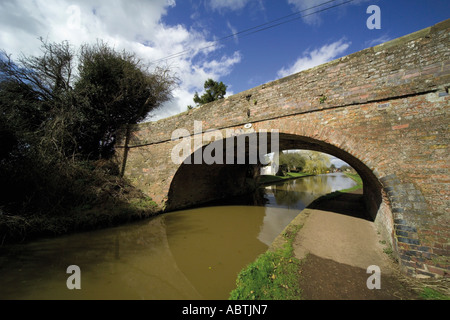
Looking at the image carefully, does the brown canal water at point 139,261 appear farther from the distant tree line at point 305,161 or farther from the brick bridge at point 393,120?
the distant tree line at point 305,161

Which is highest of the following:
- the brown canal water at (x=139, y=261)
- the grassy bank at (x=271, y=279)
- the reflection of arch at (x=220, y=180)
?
the reflection of arch at (x=220, y=180)

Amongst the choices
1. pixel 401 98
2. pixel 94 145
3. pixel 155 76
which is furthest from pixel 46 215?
pixel 401 98

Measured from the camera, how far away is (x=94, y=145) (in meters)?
8.30

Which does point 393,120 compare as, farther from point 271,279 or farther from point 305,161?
point 305,161

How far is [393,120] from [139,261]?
19.8ft

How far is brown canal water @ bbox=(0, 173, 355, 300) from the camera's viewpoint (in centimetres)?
251

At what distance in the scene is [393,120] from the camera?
326 centimetres

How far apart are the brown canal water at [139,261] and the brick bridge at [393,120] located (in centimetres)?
293

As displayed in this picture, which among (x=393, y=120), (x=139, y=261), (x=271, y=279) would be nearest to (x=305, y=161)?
(x=393, y=120)

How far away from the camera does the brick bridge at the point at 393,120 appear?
2.73 metres

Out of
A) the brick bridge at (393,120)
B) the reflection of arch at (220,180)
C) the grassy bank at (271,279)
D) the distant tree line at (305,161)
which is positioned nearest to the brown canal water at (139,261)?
the grassy bank at (271,279)

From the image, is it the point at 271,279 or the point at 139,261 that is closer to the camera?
the point at 271,279

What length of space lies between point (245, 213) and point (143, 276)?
16.7ft

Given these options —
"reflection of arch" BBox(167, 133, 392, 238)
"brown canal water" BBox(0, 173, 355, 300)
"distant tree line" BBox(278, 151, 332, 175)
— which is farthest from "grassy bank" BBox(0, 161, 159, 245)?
"distant tree line" BBox(278, 151, 332, 175)
